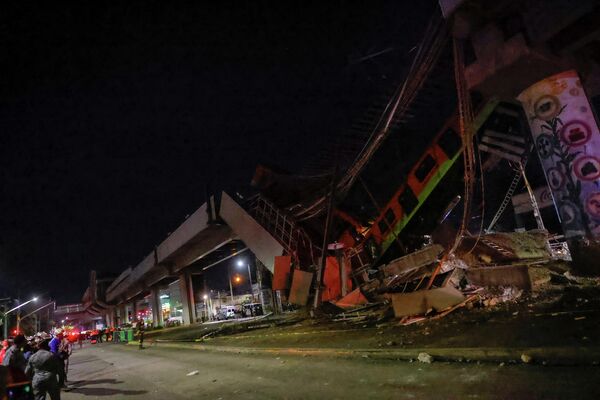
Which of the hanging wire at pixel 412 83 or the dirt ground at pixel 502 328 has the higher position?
the hanging wire at pixel 412 83

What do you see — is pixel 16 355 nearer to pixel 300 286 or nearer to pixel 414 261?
pixel 300 286

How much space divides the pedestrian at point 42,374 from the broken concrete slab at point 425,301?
304 inches

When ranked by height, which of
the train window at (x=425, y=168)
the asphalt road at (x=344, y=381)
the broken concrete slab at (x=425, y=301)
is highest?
the train window at (x=425, y=168)

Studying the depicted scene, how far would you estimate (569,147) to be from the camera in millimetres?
8484

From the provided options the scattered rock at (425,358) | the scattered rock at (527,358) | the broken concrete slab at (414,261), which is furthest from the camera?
the broken concrete slab at (414,261)

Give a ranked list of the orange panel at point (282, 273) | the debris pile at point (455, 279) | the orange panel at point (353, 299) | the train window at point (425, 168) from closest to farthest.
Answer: the debris pile at point (455, 279)
the train window at point (425, 168)
the orange panel at point (353, 299)
the orange panel at point (282, 273)

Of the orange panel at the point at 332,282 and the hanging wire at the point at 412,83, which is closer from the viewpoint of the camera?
the hanging wire at the point at 412,83

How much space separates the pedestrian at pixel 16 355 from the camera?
718 centimetres

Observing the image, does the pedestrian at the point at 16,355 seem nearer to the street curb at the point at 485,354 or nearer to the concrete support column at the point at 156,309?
the street curb at the point at 485,354

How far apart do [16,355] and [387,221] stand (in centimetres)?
1124

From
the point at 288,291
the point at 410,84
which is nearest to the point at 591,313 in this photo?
the point at 410,84

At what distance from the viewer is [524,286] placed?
27.5 feet

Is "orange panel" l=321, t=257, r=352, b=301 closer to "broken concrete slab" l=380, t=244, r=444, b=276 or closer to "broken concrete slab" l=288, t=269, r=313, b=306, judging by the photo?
"broken concrete slab" l=288, t=269, r=313, b=306

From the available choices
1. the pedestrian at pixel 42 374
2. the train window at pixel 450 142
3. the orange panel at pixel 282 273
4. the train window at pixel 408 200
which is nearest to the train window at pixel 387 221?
the train window at pixel 408 200
